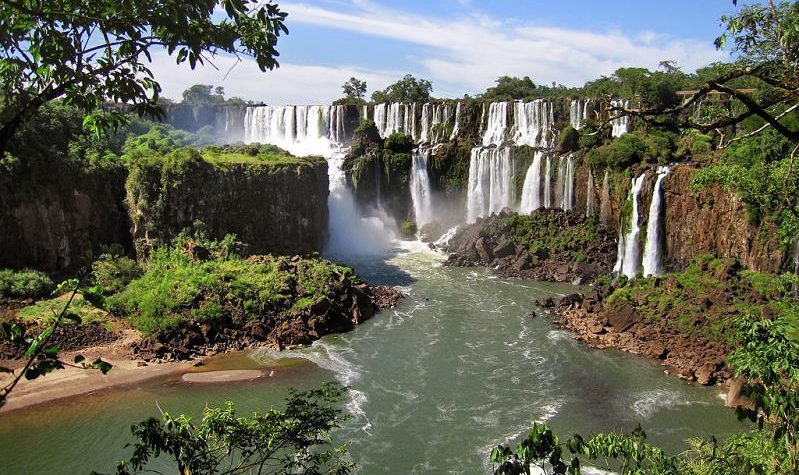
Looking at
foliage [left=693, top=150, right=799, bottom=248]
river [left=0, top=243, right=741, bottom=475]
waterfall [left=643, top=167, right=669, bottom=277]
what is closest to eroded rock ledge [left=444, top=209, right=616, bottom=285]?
waterfall [left=643, top=167, right=669, bottom=277]

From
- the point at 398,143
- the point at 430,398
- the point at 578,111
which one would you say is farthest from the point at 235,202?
the point at 578,111

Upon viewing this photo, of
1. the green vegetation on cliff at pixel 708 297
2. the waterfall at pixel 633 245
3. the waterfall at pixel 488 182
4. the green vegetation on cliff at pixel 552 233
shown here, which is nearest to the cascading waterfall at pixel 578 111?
the waterfall at pixel 488 182

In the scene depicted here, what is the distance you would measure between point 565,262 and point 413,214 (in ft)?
46.8

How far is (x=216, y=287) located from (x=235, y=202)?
7.61 meters

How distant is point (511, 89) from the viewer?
194ft

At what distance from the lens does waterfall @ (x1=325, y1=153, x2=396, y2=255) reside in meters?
40.1

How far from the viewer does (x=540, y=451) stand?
17.5ft

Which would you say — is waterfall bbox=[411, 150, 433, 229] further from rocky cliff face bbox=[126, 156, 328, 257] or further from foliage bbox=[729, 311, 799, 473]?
foliage bbox=[729, 311, 799, 473]

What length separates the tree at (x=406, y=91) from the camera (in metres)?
65.2

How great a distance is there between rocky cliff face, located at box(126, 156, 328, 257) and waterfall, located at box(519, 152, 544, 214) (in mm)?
12571

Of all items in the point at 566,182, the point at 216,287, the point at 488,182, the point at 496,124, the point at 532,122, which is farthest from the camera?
the point at 496,124

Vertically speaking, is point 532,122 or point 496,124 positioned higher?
point 532,122

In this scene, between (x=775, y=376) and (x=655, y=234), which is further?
(x=655, y=234)

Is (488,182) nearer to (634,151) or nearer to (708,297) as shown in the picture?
(634,151)
